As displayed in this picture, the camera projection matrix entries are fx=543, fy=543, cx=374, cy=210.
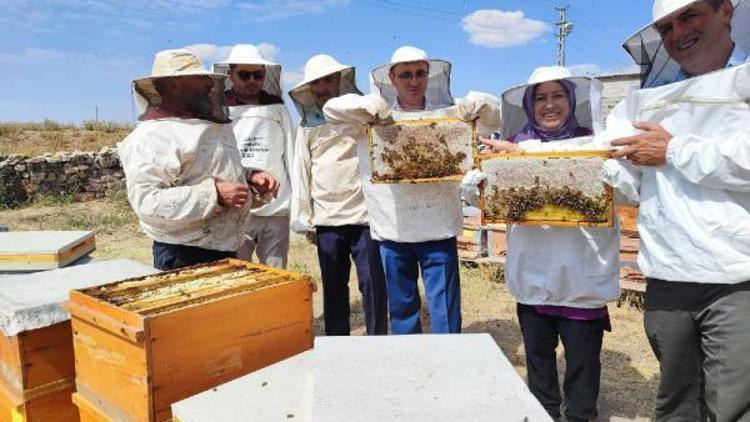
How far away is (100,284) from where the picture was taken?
2.34 meters

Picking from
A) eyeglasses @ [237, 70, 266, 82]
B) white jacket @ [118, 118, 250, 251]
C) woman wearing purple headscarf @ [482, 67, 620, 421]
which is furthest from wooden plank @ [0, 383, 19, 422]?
eyeglasses @ [237, 70, 266, 82]

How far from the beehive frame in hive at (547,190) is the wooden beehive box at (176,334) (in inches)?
43.6

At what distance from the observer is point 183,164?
9.62 feet

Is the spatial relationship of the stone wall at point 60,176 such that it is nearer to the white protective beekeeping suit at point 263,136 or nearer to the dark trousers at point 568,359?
the white protective beekeeping suit at point 263,136

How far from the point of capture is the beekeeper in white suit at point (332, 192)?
12.6 feet

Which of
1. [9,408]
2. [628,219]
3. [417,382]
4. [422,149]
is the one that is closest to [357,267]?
[422,149]

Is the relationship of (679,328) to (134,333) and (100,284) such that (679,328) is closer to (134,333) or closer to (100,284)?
(134,333)

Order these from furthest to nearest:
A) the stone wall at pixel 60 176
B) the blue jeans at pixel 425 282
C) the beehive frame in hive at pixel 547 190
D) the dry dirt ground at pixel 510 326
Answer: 1. the stone wall at pixel 60 176
2. the dry dirt ground at pixel 510 326
3. the blue jeans at pixel 425 282
4. the beehive frame in hive at pixel 547 190

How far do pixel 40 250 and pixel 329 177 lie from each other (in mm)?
1810

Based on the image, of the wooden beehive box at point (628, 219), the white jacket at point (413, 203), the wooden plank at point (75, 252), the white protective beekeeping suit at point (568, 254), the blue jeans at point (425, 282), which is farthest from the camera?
the wooden beehive box at point (628, 219)

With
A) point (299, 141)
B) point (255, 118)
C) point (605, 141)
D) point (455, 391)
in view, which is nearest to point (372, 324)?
point (299, 141)

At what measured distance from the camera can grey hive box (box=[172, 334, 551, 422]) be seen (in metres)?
1.32

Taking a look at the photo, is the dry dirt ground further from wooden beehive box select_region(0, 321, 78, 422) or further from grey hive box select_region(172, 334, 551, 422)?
wooden beehive box select_region(0, 321, 78, 422)

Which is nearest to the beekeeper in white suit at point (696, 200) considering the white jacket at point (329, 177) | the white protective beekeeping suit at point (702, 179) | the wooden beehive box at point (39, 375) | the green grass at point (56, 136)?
the white protective beekeeping suit at point (702, 179)
